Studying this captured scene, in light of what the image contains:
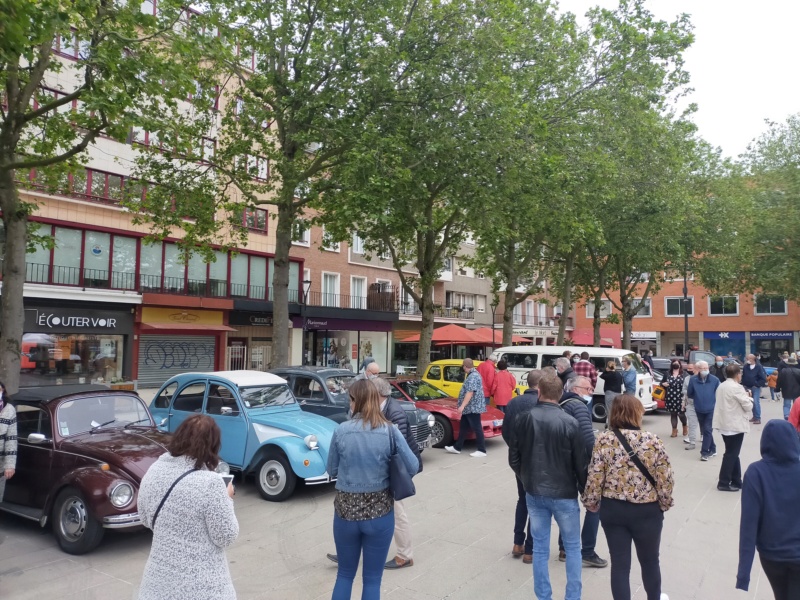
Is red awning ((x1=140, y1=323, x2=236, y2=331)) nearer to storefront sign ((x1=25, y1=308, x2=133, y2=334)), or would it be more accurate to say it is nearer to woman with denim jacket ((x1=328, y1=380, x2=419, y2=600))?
storefront sign ((x1=25, y1=308, x2=133, y2=334))

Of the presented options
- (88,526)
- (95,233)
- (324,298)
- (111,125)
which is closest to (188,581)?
(88,526)

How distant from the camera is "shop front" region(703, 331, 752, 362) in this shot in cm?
4956

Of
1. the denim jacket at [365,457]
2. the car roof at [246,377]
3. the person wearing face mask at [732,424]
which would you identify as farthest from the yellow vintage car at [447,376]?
the denim jacket at [365,457]

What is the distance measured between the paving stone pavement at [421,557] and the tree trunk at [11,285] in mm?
2800

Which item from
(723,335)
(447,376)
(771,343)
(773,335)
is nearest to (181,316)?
(447,376)

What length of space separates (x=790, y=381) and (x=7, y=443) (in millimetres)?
15298

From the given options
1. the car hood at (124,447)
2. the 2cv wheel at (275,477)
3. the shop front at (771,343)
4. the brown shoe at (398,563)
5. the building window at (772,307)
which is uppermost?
the building window at (772,307)

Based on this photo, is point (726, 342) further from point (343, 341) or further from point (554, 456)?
point (554, 456)

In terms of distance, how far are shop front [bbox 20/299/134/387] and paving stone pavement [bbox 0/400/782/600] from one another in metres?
15.2

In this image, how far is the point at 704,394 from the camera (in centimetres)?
1036

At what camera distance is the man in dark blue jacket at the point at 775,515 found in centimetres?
339

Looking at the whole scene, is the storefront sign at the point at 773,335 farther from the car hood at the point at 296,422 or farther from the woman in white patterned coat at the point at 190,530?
the woman in white patterned coat at the point at 190,530

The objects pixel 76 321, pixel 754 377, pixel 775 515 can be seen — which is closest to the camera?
pixel 775 515

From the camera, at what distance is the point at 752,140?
36156 mm
